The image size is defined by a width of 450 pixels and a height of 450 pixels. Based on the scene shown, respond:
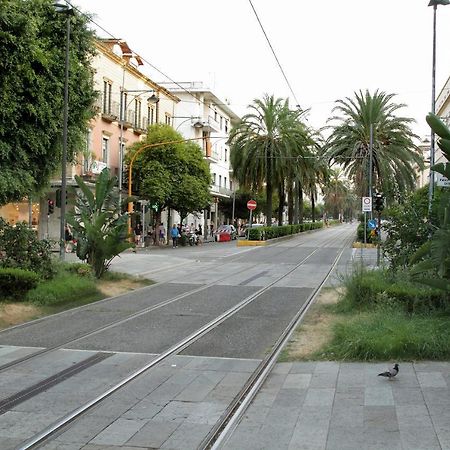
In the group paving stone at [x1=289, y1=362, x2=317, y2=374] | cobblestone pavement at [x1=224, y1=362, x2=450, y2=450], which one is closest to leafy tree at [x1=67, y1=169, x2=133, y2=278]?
paving stone at [x1=289, y1=362, x2=317, y2=374]

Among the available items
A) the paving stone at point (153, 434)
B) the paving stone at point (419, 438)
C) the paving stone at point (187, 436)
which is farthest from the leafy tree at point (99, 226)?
the paving stone at point (419, 438)

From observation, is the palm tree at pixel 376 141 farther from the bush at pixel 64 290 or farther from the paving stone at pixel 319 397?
the paving stone at pixel 319 397

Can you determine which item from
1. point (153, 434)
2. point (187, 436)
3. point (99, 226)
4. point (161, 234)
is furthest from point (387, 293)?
point (161, 234)

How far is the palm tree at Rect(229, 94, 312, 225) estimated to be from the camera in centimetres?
4369

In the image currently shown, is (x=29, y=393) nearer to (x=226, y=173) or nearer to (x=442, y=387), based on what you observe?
(x=442, y=387)

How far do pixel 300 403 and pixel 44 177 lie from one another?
16410 mm

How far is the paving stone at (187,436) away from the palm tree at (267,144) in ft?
126

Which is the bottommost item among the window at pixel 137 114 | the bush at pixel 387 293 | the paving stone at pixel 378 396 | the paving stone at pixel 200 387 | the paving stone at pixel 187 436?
the paving stone at pixel 200 387

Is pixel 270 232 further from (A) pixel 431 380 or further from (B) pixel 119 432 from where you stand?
(B) pixel 119 432

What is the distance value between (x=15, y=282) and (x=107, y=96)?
29.1 m

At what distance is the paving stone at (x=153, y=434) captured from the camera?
4891 mm

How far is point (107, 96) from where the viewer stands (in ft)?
129

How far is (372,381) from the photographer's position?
22.1 feet

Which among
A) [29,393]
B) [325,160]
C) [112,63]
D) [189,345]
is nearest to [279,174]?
[325,160]
